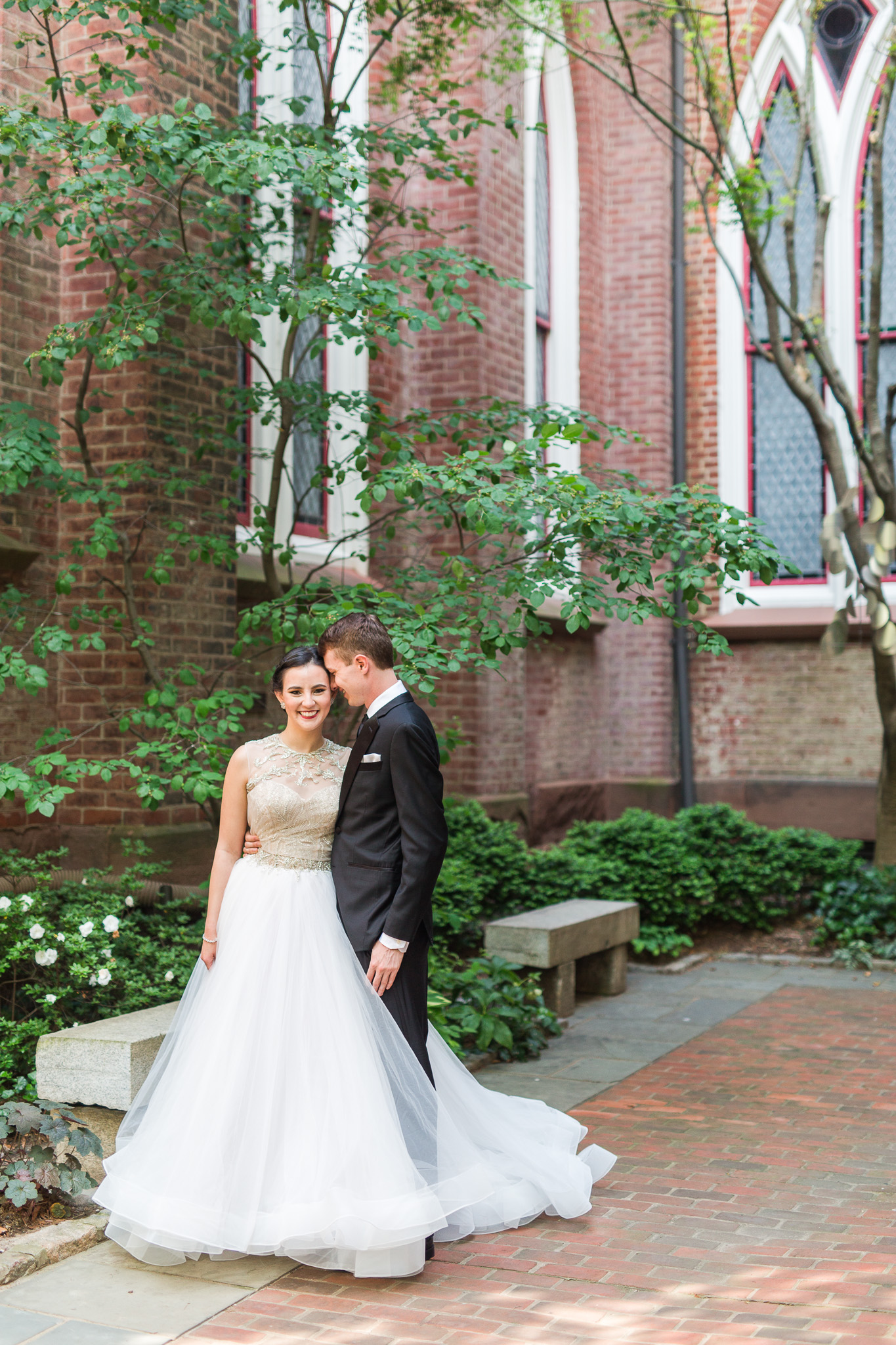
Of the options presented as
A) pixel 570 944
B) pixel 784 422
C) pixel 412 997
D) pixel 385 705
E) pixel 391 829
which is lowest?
pixel 570 944

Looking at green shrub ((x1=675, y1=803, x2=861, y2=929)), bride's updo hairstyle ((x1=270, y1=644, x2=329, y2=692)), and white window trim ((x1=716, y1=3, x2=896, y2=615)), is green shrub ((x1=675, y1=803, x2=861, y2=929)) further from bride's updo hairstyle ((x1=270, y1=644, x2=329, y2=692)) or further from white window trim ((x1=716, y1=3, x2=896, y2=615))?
bride's updo hairstyle ((x1=270, y1=644, x2=329, y2=692))

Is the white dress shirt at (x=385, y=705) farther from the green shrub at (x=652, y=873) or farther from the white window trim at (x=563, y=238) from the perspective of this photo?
the white window trim at (x=563, y=238)

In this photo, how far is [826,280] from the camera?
40.0 ft

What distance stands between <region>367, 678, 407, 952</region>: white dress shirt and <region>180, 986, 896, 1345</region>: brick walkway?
3.22 ft

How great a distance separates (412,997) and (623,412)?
922 cm

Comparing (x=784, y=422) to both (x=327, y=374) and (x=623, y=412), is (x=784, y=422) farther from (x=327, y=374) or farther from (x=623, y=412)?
(x=327, y=374)

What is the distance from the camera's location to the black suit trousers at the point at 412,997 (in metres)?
4.12

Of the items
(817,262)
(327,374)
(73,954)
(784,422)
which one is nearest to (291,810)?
(73,954)

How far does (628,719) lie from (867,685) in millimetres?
2180

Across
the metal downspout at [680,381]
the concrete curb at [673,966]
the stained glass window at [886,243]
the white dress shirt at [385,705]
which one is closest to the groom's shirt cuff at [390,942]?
the white dress shirt at [385,705]

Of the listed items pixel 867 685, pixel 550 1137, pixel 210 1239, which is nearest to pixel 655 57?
pixel 867 685

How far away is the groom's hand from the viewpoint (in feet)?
13.1

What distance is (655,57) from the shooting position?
1227 cm

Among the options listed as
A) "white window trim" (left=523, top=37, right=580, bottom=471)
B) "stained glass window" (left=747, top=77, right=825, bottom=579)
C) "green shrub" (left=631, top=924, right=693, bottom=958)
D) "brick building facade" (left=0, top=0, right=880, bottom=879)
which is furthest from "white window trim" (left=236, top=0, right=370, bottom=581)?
"stained glass window" (left=747, top=77, right=825, bottom=579)
